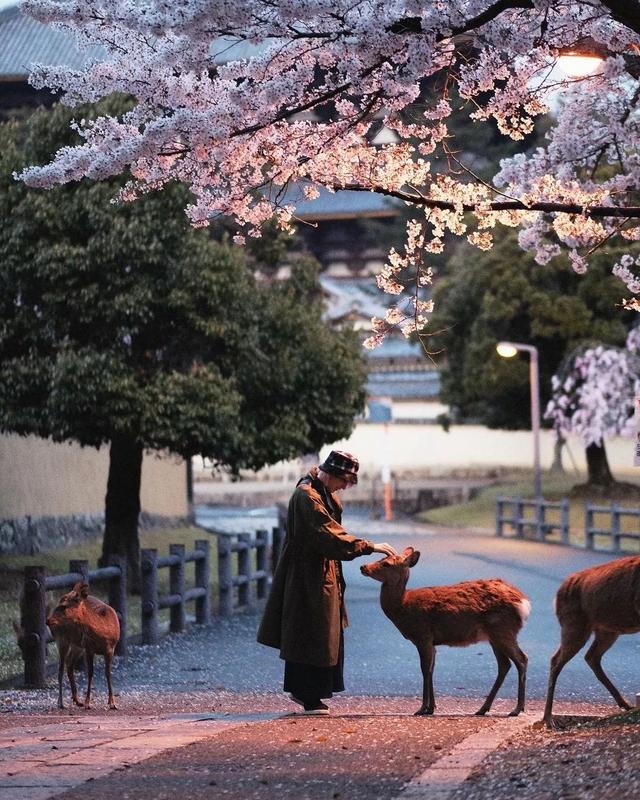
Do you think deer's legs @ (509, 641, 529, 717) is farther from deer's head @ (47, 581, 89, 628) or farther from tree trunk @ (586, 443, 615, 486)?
tree trunk @ (586, 443, 615, 486)

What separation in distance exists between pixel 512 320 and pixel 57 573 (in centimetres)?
2177

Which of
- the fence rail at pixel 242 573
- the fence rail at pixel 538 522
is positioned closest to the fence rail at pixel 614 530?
the fence rail at pixel 538 522

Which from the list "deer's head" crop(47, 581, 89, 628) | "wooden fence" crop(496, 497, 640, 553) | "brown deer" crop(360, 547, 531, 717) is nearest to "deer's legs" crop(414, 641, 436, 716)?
"brown deer" crop(360, 547, 531, 717)

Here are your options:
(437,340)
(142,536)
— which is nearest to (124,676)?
(142,536)

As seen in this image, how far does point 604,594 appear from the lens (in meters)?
8.90

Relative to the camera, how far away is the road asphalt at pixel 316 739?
22.4 feet

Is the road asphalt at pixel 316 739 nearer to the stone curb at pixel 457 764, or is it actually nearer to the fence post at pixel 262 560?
the stone curb at pixel 457 764

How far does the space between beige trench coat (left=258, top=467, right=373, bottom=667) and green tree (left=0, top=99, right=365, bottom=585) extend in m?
9.44

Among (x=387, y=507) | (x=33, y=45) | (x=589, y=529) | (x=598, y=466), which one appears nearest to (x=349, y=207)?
(x=387, y=507)

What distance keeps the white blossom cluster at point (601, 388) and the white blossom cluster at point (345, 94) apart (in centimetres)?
2813

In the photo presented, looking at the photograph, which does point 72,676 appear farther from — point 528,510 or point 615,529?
point 528,510

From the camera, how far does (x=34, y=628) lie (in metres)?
12.7

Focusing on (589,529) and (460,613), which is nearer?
(460,613)

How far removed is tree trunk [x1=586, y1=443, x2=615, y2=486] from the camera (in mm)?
43594
